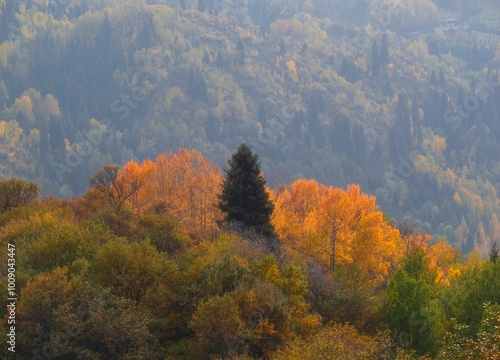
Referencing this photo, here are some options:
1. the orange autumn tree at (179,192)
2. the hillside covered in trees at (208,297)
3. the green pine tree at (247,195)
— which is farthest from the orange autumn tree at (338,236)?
the green pine tree at (247,195)

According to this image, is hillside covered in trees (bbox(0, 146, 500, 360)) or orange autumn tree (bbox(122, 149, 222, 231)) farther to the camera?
orange autumn tree (bbox(122, 149, 222, 231))

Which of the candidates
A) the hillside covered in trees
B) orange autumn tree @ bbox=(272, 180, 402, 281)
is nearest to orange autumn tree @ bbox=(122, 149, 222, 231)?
the hillside covered in trees

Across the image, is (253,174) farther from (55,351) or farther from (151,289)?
(55,351)

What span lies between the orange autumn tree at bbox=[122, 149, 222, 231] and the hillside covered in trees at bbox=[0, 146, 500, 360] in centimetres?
822

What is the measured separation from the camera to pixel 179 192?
76375 millimetres

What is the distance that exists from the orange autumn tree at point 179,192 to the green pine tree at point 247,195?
9525 millimetres

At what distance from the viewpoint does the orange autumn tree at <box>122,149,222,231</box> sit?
6371 cm

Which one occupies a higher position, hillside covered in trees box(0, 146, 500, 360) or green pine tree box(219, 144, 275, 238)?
green pine tree box(219, 144, 275, 238)

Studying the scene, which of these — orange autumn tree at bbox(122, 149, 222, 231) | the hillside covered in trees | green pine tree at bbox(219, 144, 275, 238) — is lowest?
the hillside covered in trees

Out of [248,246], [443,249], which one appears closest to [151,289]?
[248,246]

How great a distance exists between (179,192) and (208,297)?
4546 centimetres

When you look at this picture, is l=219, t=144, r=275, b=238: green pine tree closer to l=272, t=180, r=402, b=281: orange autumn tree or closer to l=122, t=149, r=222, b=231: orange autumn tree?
l=122, t=149, r=222, b=231: orange autumn tree

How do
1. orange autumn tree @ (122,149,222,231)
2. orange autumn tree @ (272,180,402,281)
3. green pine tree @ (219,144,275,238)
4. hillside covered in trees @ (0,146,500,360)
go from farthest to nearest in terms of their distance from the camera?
orange autumn tree @ (122,149,222,231) < orange autumn tree @ (272,180,402,281) < green pine tree @ (219,144,275,238) < hillside covered in trees @ (0,146,500,360)

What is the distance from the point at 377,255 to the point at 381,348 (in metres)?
31.8
